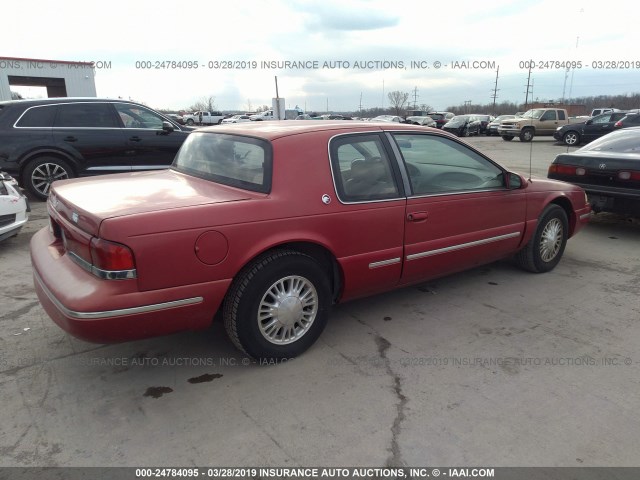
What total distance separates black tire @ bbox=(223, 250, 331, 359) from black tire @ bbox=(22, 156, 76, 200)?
622cm

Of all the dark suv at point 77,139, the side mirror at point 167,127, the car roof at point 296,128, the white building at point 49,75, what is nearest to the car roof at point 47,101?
the dark suv at point 77,139

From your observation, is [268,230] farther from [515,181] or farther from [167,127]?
[167,127]

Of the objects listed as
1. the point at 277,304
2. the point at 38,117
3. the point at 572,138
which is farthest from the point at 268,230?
the point at 572,138

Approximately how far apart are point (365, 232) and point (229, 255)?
3.40 feet

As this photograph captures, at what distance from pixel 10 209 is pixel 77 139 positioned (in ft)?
9.24

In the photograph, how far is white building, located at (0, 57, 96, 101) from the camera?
26250 millimetres

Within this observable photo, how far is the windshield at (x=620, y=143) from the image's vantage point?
641 cm

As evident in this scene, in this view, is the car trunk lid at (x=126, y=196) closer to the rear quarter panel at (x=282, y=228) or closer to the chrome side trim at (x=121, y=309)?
the rear quarter panel at (x=282, y=228)

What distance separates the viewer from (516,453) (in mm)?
2324

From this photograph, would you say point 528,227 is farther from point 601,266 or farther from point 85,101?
point 85,101

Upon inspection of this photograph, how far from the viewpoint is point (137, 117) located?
8.23 m

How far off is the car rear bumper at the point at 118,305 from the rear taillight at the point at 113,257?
0.26 ft

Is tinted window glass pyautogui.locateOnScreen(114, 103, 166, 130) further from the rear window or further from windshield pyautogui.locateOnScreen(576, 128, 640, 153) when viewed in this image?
windshield pyautogui.locateOnScreen(576, 128, 640, 153)

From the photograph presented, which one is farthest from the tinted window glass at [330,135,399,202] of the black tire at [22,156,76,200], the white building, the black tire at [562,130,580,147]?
the white building
